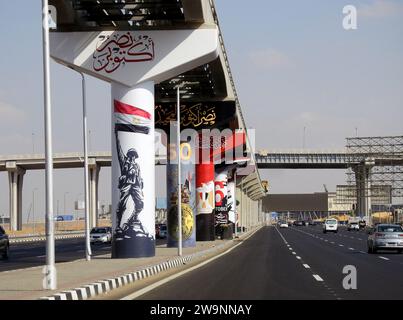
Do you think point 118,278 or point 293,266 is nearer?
point 118,278

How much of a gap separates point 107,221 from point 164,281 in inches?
5549

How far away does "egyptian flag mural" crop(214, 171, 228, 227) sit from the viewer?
68750mm

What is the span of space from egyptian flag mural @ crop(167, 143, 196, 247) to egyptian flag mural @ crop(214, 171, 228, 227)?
63.9 feet

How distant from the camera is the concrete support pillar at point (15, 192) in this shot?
347ft

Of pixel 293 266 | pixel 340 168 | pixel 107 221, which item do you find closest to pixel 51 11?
pixel 293 266

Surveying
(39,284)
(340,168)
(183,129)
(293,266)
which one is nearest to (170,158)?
(183,129)

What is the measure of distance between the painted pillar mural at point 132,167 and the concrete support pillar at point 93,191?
71.1 meters

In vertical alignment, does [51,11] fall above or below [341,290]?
above

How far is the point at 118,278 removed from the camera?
20109 millimetres

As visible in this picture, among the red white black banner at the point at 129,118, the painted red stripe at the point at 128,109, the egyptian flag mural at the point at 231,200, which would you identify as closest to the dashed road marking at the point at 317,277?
the red white black banner at the point at 129,118

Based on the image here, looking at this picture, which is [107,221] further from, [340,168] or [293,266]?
[293,266]

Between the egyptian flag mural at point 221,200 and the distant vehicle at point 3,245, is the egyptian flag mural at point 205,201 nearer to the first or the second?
the egyptian flag mural at point 221,200
